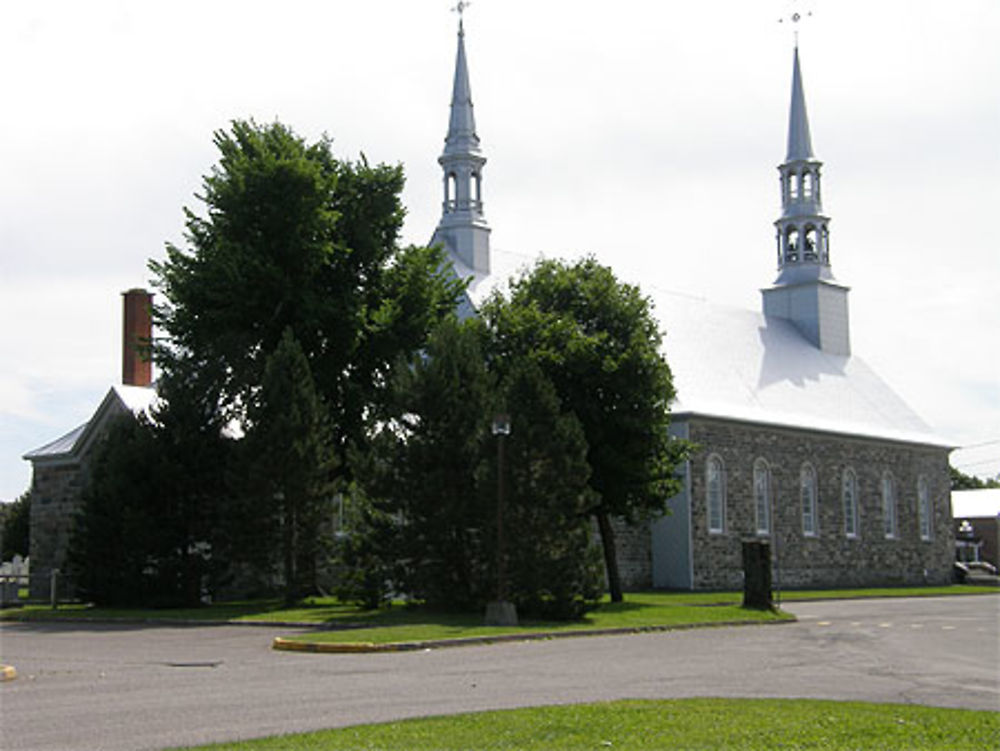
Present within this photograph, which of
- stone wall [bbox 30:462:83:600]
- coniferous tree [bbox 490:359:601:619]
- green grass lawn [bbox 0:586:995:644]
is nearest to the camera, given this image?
green grass lawn [bbox 0:586:995:644]

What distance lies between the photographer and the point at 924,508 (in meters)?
57.2

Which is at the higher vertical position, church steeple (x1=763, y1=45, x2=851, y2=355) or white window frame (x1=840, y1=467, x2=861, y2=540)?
church steeple (x1=763, y1=45, x2=851, y2=355)

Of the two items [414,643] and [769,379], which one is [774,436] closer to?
[769,379]

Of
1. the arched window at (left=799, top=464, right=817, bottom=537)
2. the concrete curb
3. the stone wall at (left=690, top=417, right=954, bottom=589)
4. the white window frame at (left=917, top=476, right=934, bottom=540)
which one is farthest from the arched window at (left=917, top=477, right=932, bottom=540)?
the concrete curb

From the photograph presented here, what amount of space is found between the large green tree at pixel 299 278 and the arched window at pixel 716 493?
43.3 ft

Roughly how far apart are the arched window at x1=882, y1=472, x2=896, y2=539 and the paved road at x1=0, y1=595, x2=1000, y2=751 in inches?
1222

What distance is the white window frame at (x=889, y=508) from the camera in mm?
54312

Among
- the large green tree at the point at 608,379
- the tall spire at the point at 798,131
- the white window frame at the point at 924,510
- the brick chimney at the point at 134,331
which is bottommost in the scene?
the white window frame at the point at 924,510

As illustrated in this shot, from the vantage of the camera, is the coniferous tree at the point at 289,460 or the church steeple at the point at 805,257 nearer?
the coniferous tree at the point at 289,460

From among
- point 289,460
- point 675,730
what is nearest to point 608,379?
point 289,460

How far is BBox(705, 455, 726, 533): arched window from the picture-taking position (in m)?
45.0

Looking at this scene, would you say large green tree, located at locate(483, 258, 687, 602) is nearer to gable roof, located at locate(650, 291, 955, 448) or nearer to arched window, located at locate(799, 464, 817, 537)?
gable roof, located at locate(650, 291, 955, 448)

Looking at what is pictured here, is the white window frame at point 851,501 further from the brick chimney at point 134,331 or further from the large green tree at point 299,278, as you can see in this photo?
the brick chimney at point 134,331

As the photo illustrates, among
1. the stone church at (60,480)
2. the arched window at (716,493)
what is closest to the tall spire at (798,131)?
the arched window at (716,493)
